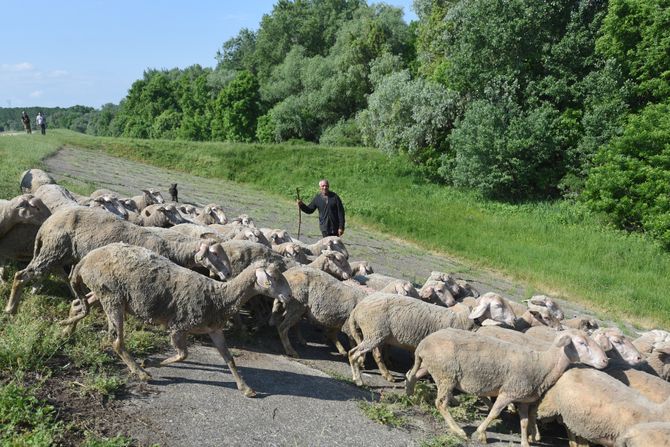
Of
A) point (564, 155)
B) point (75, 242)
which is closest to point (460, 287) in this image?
point (75, 242)

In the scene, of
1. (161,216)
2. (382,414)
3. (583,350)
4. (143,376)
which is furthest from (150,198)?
(583,350)

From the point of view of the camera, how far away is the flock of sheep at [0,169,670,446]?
7672mm

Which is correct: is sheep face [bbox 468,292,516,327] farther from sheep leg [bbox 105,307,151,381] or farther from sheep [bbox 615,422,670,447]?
sheep leg [bbox 105,307,151,381]

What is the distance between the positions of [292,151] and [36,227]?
2923cm

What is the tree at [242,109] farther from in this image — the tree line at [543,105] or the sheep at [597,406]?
the sheep at [597,406]

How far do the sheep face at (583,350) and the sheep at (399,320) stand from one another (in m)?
1.47

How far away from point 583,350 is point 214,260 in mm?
5837

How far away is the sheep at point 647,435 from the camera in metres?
6.51

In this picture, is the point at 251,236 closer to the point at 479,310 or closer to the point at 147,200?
the point at 147,200

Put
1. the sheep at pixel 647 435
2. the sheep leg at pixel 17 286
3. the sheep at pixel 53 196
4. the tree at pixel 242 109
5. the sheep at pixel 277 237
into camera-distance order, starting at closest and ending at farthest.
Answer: the sheep at pixel 647 435 < the sheep leg at pixel 17 286 < the sheep at pixel 53 196 < the sheep at pixel 277 237 < the tree at pixel 242 109

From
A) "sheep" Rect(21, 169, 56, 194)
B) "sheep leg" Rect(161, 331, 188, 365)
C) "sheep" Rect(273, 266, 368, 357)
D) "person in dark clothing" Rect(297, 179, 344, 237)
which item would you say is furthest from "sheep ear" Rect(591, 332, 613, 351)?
"sheep" Rect(21, 169, 56, 194)

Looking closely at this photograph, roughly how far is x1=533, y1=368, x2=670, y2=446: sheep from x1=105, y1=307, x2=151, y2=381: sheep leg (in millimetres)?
5494

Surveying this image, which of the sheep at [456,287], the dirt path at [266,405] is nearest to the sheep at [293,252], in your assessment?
the dirt path at [266,405]

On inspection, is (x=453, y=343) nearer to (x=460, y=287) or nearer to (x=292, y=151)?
(x=460, y=287)
